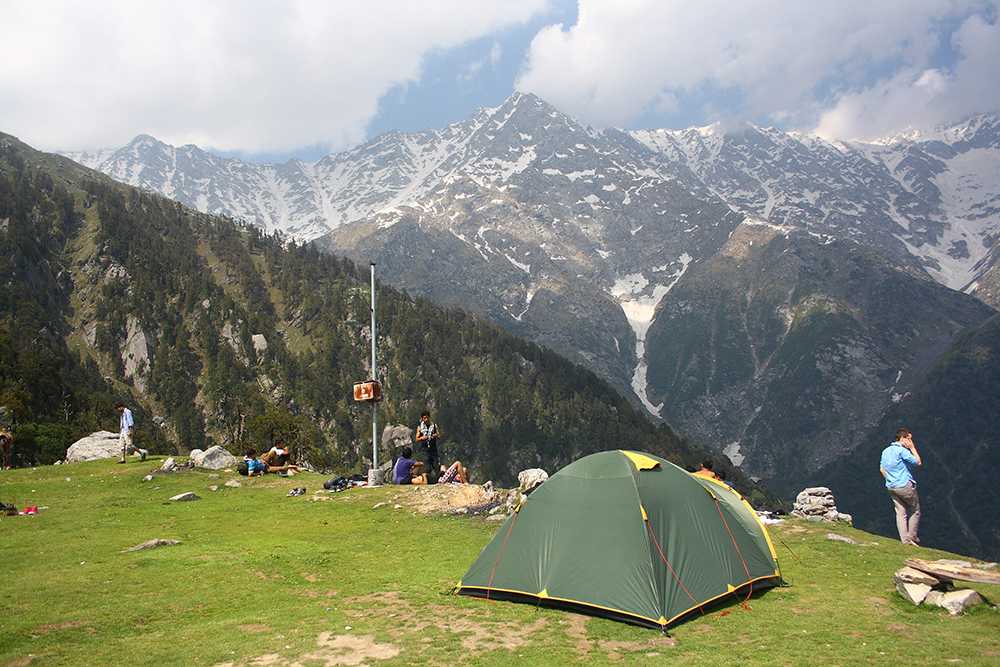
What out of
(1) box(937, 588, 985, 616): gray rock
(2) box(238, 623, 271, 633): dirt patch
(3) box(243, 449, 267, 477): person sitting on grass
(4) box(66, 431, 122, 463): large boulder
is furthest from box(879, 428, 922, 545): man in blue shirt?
(4) box(66, 431, 122, 463): large boulder

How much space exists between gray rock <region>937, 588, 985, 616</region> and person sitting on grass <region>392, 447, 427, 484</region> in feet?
76.2

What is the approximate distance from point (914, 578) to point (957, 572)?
3.33 feet

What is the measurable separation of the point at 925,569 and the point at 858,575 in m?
3.09

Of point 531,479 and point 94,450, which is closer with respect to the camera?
point 531,479

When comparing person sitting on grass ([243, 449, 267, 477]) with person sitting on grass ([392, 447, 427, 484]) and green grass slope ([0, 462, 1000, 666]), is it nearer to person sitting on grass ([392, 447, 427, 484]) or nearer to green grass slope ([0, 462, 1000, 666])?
person sitting on grass ([392, 447, 427, 484])

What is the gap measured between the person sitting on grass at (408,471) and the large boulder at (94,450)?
1973 centimetres

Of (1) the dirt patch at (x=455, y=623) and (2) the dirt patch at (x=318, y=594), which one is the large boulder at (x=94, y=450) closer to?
(2) the dirt patch at (x=318, y=594)

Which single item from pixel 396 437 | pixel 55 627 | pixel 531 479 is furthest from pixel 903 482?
pixel 396 437

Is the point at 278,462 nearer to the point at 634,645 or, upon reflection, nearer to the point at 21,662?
the point at 21,662

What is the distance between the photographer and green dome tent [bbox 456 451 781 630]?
15359 millimetres

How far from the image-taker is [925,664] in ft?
38.4

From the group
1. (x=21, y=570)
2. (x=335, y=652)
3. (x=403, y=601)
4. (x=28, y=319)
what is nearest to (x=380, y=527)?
(x=403, y=601)

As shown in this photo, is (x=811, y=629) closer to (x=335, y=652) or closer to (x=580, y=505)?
(x=580, y=505)

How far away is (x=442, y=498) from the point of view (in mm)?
29234
